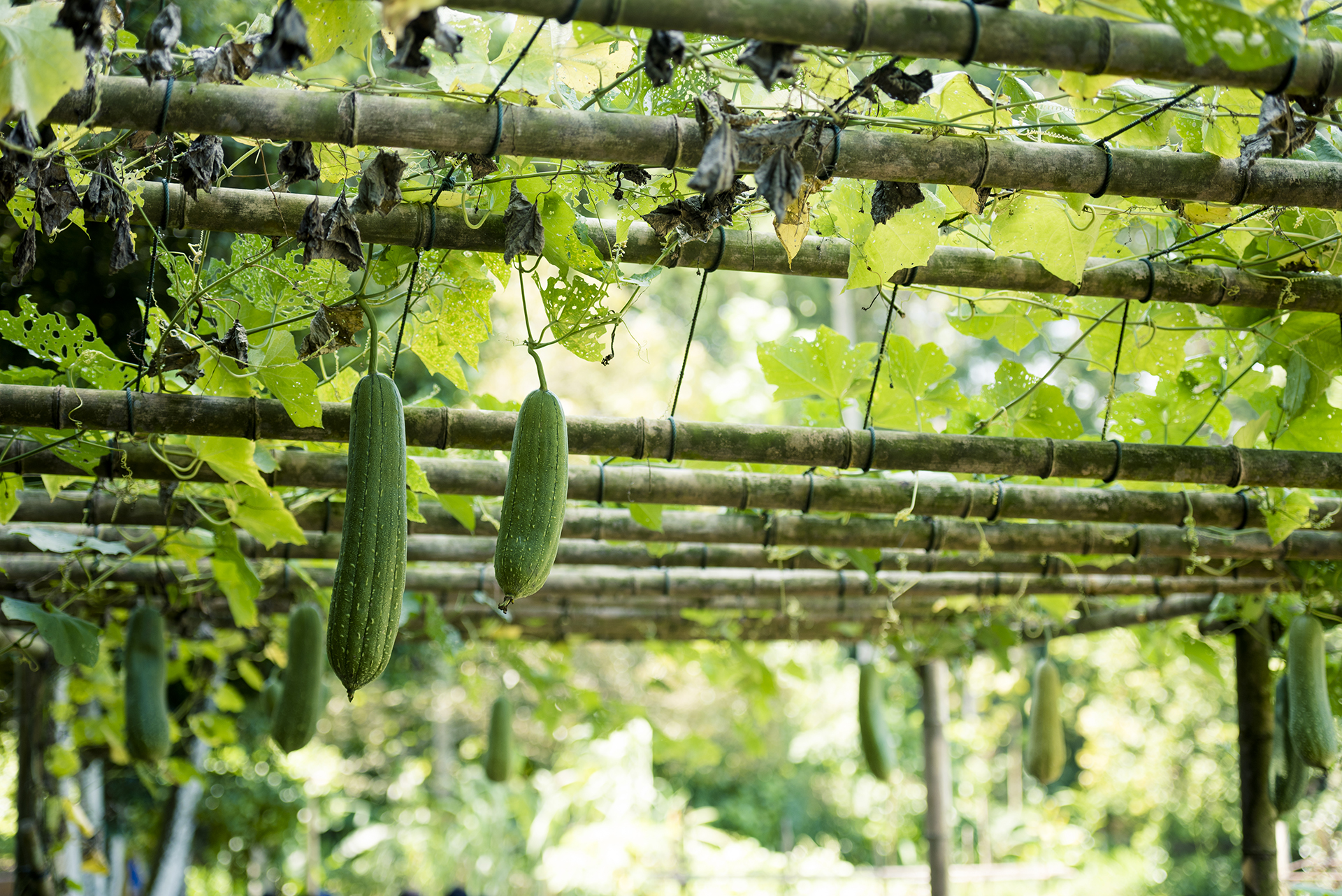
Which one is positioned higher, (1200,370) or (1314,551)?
(1200,370)

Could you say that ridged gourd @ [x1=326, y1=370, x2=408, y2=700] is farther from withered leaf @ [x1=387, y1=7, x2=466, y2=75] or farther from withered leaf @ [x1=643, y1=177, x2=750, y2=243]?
withered leaf @ [x1=387, y1=7, x2=466, y2=75]

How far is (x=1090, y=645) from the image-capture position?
10859 mm

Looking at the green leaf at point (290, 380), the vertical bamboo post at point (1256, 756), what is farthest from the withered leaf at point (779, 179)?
the vertical bamboo post at point (1256, 756)

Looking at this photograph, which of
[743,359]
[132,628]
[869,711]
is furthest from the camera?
[743,359]

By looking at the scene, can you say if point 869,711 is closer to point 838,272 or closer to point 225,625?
point 225,625

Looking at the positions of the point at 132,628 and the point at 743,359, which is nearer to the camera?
the point at 132,628

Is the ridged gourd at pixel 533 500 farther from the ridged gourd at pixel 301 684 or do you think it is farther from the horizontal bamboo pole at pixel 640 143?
the ridged gourd at pixel 301 684

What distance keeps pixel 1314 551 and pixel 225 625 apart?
4398 mm

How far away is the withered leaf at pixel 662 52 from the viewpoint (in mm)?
1106

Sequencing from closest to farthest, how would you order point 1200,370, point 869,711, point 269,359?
point 269,359 → point 1200,370 → point 869,711

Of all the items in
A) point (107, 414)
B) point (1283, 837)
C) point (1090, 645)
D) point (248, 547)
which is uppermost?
point (107, 414)

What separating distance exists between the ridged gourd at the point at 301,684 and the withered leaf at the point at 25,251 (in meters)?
2.03

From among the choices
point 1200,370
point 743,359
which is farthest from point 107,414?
point 743,359

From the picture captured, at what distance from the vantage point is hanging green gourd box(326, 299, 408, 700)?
1.57 m
